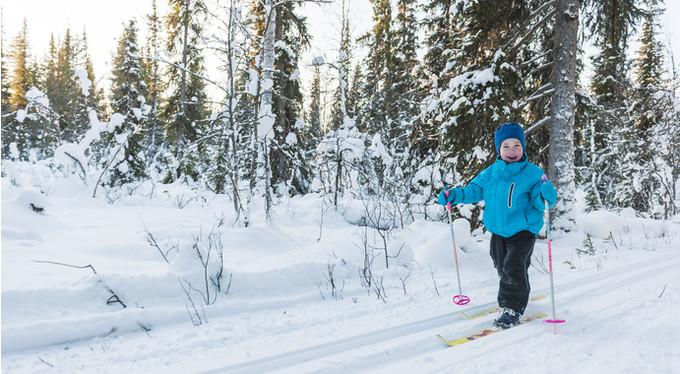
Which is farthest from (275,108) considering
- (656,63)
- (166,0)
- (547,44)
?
(656,63)

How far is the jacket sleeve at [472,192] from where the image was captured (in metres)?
A: 3.96

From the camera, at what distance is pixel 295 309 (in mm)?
3832

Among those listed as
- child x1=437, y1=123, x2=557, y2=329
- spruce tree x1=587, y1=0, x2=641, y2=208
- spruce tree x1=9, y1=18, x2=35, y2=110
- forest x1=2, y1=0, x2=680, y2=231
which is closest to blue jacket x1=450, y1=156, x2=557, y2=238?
child x1=437, y1=123, x2=557, y2=329

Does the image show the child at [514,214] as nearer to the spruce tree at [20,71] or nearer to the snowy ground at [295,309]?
the snowy ground at [295,309]

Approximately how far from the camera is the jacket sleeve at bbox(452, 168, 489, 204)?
396 cm

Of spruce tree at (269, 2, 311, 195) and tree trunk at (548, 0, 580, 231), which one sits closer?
tree trunk at (548, 0, 580, 231)

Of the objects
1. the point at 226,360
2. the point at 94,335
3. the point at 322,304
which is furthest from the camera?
the point at 322,304

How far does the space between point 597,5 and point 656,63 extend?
20345 millimetres

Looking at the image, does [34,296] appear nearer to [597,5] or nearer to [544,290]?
[544,290]

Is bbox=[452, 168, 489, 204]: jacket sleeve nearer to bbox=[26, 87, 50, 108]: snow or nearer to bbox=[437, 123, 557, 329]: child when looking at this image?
bbox=[437, 123, 557, 329]: child

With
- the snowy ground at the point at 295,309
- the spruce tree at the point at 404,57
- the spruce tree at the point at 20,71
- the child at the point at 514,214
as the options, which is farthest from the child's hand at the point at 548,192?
the spruce tree at the point at 20,71

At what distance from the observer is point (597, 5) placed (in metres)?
7.86

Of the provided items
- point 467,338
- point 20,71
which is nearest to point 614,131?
point 467,338

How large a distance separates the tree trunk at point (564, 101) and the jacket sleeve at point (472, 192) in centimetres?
414
